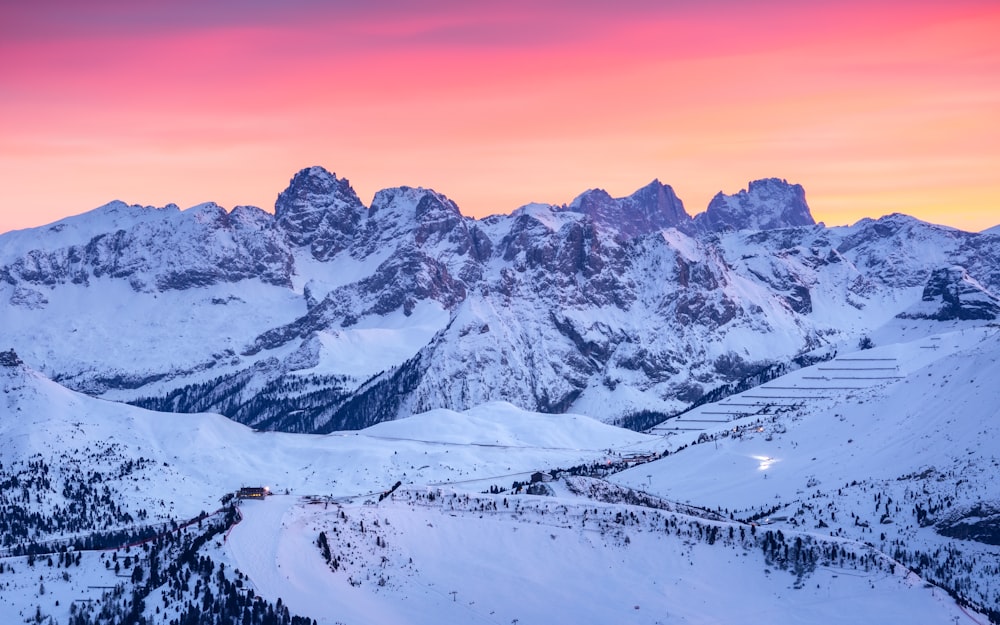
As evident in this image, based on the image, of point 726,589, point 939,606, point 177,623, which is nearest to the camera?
point 177,623

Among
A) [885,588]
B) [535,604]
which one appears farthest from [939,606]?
[535,604]

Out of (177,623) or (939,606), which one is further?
(939,606)

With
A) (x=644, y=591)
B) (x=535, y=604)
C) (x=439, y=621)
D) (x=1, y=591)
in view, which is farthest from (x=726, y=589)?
(x=1, y=591)

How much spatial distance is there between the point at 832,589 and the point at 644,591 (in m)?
23.9

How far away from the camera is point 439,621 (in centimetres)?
18825

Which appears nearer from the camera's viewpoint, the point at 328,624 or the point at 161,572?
the point at 328,624

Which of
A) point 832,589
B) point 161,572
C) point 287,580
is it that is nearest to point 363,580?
point 287,580

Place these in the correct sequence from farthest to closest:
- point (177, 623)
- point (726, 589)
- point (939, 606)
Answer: point (726, 589) < point (939, 606) < point (177, 623)

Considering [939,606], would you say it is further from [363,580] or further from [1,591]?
[1,591]

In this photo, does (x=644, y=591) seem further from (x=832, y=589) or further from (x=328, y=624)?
(x=328, y=624)

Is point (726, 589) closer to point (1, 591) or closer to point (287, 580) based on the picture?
point (287, 580)

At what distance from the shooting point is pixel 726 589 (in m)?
199

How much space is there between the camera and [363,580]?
652 ft

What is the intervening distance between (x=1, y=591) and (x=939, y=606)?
114772mm
